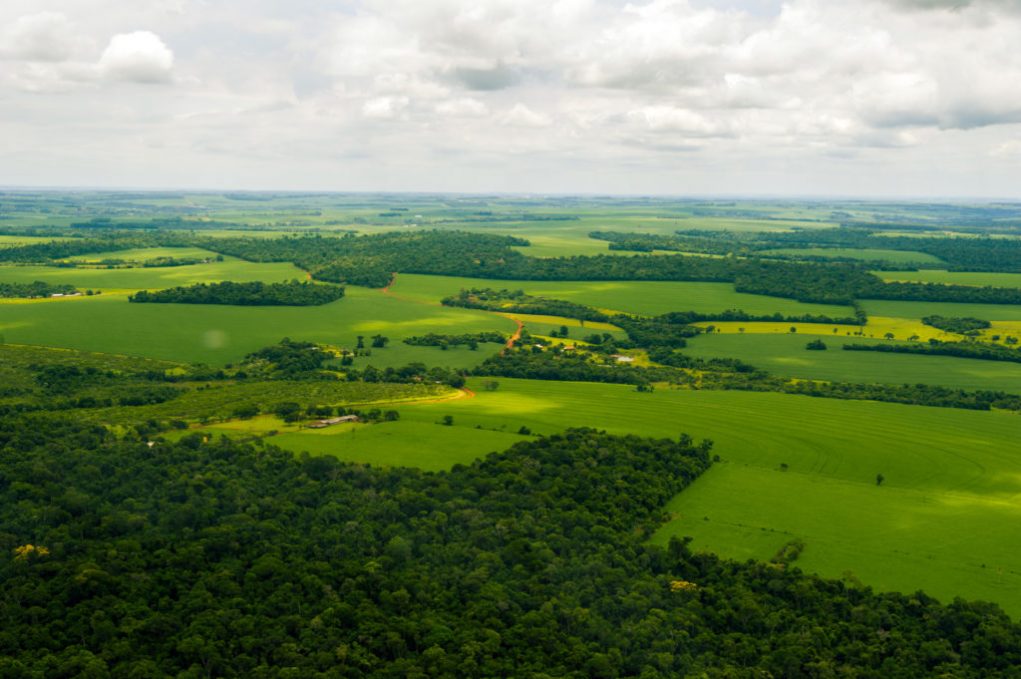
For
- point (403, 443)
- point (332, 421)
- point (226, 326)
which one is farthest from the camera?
point (226, 326)

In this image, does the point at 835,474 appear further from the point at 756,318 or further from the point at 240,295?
the point at 240,295

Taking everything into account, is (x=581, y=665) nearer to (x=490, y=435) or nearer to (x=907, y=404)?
(x=490, y=435)

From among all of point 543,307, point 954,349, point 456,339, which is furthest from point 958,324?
point 456,339

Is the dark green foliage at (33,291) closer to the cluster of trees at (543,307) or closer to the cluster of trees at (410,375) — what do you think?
the cluster of trees at (543,307)

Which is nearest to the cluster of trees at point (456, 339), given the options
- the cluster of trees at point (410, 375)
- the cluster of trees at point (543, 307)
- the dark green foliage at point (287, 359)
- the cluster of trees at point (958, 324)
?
the dark green foliage at point (287, 359)

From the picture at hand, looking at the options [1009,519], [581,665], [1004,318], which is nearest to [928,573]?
[1009,519]
